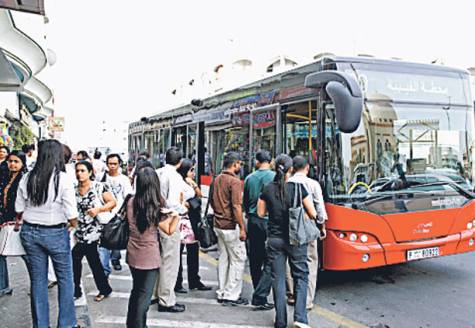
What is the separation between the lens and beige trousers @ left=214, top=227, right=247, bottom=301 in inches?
208

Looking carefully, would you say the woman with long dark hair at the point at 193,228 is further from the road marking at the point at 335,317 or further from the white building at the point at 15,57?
the white building at the point at 15,57

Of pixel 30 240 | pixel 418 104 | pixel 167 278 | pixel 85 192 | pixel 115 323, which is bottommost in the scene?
pixel 115 323

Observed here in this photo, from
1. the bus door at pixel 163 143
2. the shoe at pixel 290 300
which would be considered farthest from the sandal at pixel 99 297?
the bus door at pixel 163 143

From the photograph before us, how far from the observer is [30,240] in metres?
3.88

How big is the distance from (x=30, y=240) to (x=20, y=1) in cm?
292

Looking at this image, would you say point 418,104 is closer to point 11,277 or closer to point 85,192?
point 85,192

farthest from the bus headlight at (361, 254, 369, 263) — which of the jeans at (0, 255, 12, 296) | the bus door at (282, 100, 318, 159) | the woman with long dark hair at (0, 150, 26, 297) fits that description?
the jeans at (0, 255, 12, 296)

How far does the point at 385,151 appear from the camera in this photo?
5.47 metres

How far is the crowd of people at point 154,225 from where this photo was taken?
391cm

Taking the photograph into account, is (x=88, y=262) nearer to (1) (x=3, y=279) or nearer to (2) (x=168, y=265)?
(2) (x=168, y=265)

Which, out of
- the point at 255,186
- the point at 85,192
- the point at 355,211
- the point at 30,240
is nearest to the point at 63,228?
the point at 30,240

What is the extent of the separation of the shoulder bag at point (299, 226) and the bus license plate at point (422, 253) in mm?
1908

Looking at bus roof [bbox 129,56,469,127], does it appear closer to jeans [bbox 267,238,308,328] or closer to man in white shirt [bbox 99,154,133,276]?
jeans [bbox 267,238,308,328]

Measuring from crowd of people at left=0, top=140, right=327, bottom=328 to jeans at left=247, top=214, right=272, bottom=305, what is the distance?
12mm
